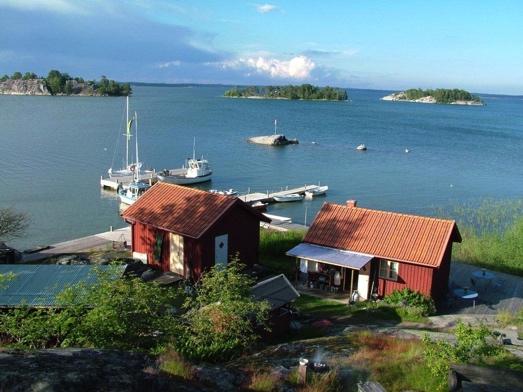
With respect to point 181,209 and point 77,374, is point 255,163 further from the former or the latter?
point 77,374

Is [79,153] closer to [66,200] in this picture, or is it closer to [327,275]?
[66,200]

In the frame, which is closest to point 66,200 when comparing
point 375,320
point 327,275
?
point 327,275

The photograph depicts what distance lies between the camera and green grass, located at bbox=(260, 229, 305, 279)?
2770cm

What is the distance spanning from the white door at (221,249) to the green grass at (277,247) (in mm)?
3403

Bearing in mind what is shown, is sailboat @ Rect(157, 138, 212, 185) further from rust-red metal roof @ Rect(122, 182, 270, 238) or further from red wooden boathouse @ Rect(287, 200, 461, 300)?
red wooden boathouse @ Rect(287, 200, 461, 300)

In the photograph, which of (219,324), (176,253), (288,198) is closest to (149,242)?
(176,253)

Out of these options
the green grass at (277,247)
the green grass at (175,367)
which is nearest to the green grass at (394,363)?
the green grass at (175,367)

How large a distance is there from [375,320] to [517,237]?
15463 mm

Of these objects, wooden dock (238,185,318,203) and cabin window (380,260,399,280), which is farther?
wooden dock (238,185,318,203)

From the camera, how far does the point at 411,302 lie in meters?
22.0

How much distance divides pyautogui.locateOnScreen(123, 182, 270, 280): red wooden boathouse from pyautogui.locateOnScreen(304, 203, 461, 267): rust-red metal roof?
10.6 feet

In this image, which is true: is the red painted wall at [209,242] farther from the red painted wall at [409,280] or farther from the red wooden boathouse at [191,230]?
the red painted wall at [409,280]

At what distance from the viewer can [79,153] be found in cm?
7769

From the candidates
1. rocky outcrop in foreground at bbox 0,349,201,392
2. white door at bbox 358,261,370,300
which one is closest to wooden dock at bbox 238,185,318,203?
white door at bbox 358,261,370,300
